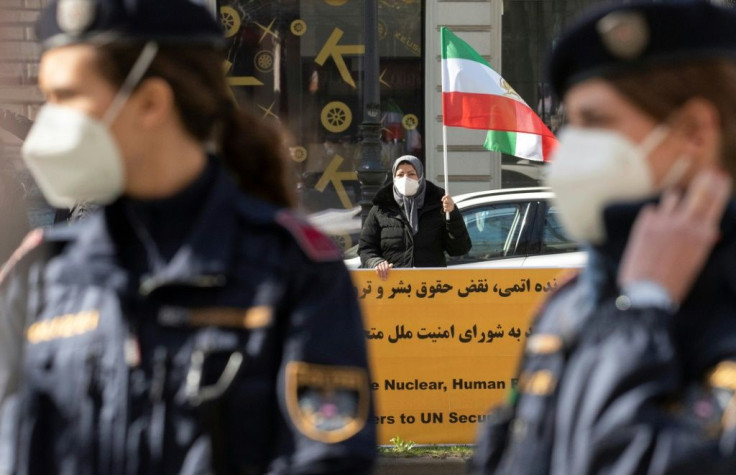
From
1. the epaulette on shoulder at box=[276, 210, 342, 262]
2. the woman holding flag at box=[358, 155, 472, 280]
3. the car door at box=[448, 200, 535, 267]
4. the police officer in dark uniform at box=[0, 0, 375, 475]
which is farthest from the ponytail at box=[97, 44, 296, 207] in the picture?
the car door at box=[448, 200, 535, 267]

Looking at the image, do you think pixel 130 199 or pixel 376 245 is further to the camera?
pixel 376 245

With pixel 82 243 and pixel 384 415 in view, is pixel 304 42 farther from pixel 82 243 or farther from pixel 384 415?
pixel 82 243

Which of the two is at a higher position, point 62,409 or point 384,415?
point 62,409

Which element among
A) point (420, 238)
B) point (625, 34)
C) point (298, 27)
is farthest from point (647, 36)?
point (298, 27)

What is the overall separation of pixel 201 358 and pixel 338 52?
1481 cm

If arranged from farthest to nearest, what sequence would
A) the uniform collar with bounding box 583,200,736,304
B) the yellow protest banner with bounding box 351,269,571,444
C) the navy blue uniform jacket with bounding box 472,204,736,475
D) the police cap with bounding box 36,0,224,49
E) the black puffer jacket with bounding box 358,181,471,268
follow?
the black puffer jacket with bounding box 358,181,471,268 → the yellow protest banner with bounding box 351,269,571,444 → the police cap with bounding box 36,0,224,49 → the uniform collar with bounding box 583,200,736,304 → the navy blue uniform jacket with bounding box 472,204,736,475

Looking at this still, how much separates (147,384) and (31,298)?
0.31 m

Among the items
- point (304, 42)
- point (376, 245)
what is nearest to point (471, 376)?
point (376, 245)

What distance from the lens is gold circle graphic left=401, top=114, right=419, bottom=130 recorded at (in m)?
16.7

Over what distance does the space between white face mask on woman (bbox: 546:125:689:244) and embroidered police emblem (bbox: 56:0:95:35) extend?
818mm

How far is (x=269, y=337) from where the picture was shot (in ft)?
6.52

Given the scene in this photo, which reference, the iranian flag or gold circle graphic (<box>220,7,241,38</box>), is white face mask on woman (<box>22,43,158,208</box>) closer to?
the iranian flag

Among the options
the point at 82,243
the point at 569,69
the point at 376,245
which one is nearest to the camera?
the point at 569,69

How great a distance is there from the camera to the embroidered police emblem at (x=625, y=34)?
1.83m
